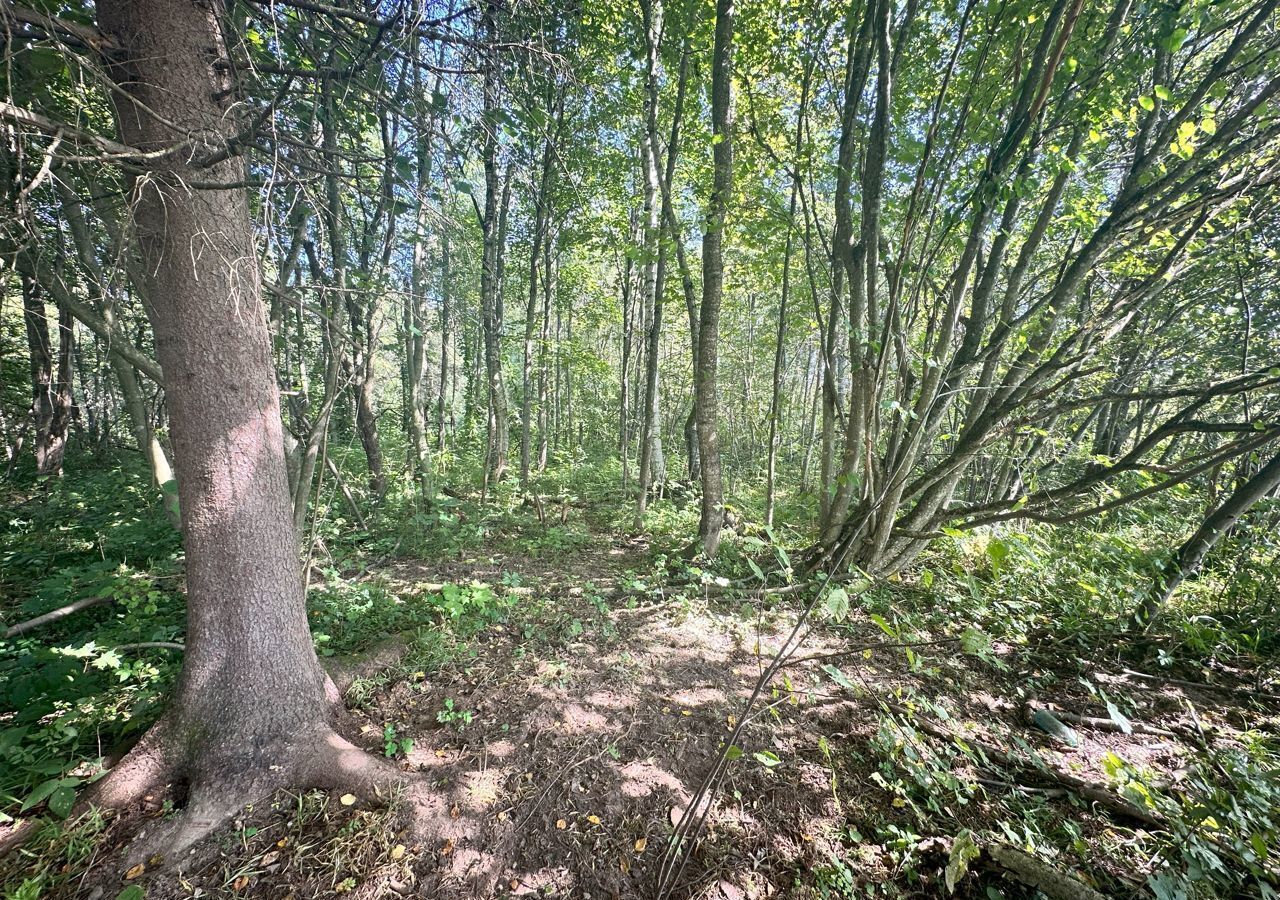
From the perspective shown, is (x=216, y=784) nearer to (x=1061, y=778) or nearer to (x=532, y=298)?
(x=1061, y=778)

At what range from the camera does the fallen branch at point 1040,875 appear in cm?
181

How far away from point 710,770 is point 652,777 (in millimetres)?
375

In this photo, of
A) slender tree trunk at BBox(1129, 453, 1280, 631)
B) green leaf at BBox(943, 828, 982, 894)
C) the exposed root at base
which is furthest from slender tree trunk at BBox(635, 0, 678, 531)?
slender tree trunk at BBox(1129, 453, 1280, 631)

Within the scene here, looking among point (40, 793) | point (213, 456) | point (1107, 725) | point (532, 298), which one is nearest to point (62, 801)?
point (40, 793)

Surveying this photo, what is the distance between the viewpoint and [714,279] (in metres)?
5.30

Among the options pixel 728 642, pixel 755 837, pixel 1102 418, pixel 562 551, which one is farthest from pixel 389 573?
pixel 1102 418

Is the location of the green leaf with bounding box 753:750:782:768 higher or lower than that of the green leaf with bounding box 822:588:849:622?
lower

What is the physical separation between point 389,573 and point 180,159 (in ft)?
13.8

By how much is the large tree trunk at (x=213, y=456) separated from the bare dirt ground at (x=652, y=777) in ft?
0.80

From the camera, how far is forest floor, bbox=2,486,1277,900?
79.9 inches

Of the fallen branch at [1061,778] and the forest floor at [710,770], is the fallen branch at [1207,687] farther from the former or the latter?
the fallen branch at [1061,778]

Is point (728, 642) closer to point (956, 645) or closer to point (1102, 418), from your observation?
point (956, 645)

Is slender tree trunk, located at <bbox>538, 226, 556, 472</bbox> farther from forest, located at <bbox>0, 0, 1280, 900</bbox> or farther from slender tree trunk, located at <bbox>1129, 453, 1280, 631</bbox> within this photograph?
slender tree trunk, located at <bbox>1129, 453, 1280, 631</bbox>

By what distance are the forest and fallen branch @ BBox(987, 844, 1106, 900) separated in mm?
15
